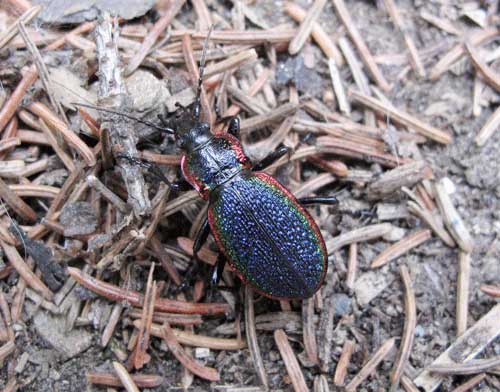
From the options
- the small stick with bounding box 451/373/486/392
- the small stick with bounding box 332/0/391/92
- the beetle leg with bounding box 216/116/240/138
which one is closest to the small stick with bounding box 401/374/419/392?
the small stick with bounding box 451/373/486/392

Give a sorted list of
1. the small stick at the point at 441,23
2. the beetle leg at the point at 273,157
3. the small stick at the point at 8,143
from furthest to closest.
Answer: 1. the small stick at the point at 441,23
2. the beetle leg at the point at 273,157
3. the small stick at the point at 8,143

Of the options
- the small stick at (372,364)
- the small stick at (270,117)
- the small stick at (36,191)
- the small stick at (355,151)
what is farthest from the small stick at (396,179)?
the small stick at (36,191)

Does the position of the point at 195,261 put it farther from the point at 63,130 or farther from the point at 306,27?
the point at 306,27

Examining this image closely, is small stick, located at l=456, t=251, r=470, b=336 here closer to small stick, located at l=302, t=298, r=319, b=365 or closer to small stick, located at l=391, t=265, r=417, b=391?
small stick, located at l=391, t=265, r=417, b=391

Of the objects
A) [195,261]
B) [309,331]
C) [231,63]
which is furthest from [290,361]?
[231,63]

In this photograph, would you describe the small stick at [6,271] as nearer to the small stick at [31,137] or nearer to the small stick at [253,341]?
the small stick at [31,137]

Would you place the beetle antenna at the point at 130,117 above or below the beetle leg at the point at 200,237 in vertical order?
above

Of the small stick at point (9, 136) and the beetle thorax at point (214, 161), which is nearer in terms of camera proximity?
the small stick at point (9, 136)

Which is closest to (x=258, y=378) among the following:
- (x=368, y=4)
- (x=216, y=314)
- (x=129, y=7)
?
(x=216, y=314)
